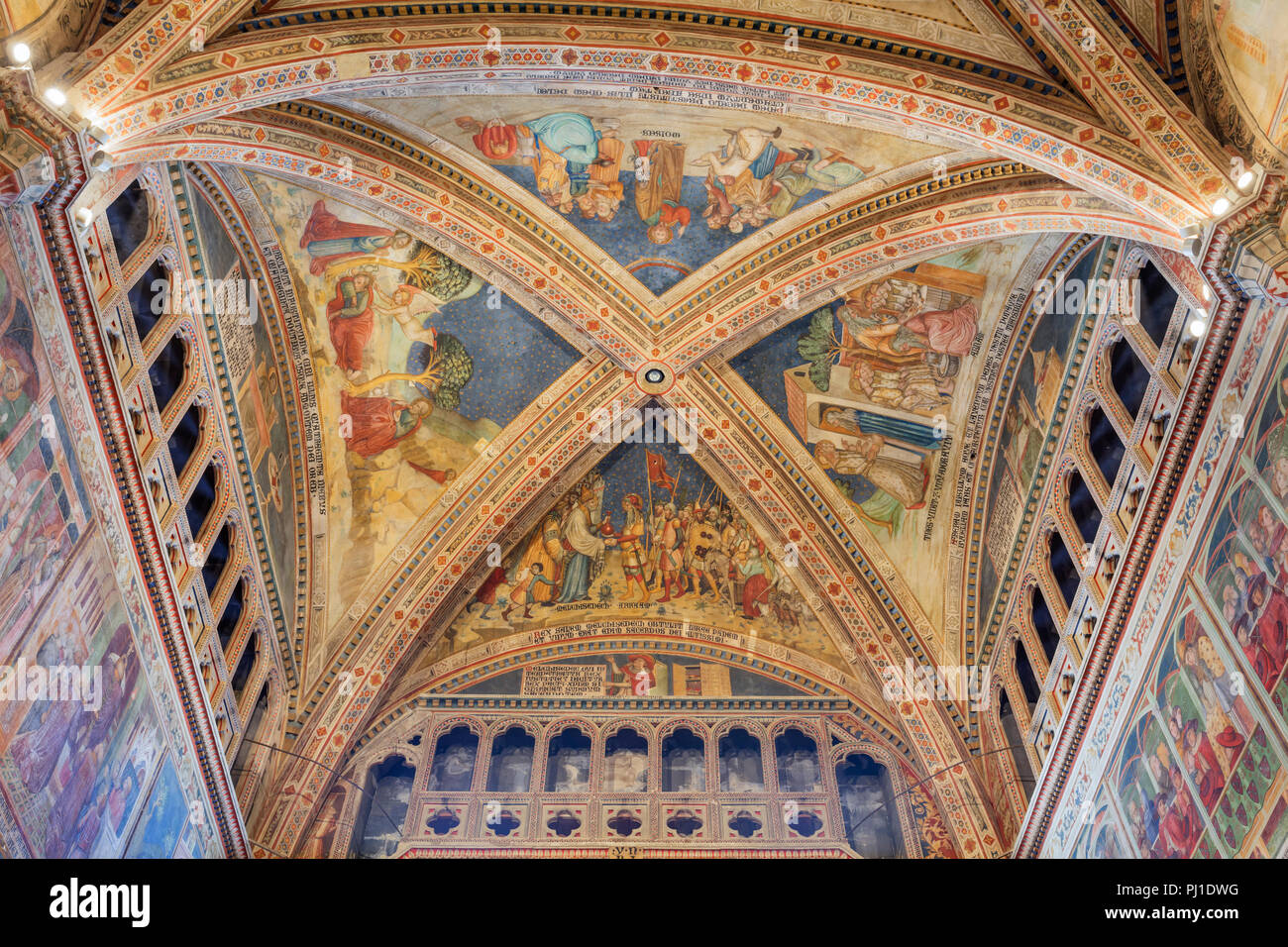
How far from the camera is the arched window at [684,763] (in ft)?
45.2

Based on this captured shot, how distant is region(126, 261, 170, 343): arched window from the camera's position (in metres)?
10.8

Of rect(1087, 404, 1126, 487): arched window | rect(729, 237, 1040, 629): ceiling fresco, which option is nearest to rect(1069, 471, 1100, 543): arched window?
rect(1087, 404, 1126, 487): arched window

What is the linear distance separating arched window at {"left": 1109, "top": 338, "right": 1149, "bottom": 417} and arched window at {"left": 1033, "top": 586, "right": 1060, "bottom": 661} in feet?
8.55

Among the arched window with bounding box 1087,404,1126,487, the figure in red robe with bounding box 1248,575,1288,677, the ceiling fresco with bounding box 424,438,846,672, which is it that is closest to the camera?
the figure in red robe with bounding box 1248,575,1288,677

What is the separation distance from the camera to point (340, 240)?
42.7 feet

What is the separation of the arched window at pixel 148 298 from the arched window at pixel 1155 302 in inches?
391

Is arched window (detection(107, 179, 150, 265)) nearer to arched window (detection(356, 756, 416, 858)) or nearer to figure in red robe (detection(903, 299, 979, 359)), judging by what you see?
arched window (detection(356, 756, 416, 858))

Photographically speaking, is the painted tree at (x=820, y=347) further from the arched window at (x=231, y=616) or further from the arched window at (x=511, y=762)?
the arched window at (x=231, y=616)

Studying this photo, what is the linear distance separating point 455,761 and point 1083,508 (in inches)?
327

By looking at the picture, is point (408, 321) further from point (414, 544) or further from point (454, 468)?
point (414, 544)

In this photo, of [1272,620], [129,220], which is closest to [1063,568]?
[1272,620]

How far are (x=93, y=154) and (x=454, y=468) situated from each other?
7150mm

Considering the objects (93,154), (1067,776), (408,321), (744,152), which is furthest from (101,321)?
(1067,776)

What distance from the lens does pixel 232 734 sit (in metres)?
12.6
